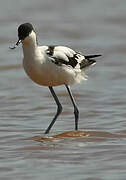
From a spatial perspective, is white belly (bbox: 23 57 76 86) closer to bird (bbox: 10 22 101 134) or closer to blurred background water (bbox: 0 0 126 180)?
bird (bbox: 10 22 101 134)

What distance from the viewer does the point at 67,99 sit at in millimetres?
12844

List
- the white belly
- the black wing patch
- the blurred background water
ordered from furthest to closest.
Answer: the black wing patch < the white belly < the blurred background water

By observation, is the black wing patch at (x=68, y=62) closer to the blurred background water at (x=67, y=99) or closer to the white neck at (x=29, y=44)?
the white neck at (x=29, y=44)

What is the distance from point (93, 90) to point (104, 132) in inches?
117

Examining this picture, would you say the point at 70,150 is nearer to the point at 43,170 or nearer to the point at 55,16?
the point at 43,170

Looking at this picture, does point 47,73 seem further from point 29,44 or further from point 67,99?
point 67,99

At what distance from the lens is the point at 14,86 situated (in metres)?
13.6

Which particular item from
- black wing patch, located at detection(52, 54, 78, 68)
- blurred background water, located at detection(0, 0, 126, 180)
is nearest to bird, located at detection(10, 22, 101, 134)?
black wing patch, located at detection(52, 54, 78, 68)

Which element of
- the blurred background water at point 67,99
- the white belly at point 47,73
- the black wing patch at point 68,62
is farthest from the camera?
the black wing patch at point 68,62

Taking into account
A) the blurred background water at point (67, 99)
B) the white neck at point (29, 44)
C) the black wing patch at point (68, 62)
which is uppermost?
the white neck at point (29, 44)

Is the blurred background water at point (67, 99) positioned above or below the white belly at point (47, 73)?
below

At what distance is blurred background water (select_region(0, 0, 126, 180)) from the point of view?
8648 mm

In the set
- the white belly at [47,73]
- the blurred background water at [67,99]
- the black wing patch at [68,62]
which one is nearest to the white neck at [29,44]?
the white belly at [47,73]

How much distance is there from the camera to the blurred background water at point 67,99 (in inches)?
340
